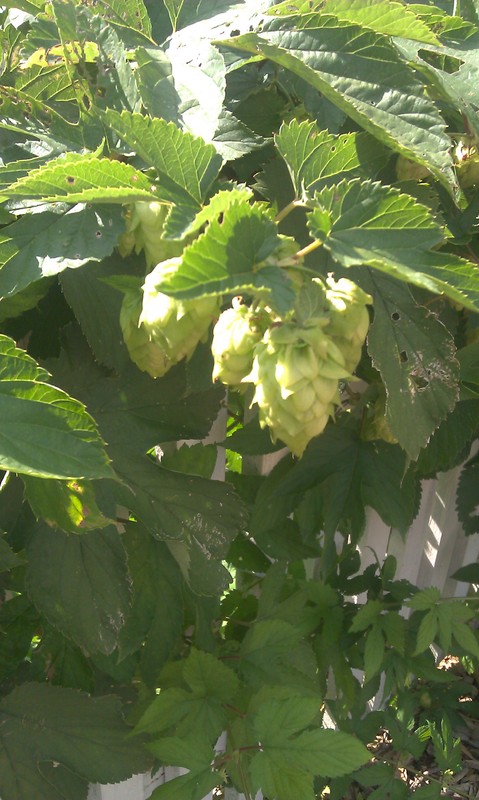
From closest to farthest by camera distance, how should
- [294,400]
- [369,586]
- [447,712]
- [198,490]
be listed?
[294,400]
[198,490]
[369,586]
[447,712]

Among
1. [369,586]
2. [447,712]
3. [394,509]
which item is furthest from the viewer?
[447,712]

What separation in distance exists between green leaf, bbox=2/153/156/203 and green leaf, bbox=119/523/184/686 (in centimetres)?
63

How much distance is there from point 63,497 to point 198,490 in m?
0.28

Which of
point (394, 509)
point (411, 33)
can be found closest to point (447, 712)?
point (394, 509)

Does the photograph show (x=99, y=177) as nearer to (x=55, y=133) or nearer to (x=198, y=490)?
(x=55, y=133)

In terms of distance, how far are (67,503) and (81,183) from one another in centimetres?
32

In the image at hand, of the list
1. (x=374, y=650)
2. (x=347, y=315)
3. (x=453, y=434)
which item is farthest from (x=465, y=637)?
(x=347, y=315)

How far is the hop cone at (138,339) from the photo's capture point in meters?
0.72

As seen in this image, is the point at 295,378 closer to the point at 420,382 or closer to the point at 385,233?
the point at 385,233

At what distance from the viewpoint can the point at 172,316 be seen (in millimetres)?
639

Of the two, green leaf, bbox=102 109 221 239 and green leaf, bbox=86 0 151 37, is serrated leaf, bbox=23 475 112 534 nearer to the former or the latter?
green leaf, bbox=102 109 221 239

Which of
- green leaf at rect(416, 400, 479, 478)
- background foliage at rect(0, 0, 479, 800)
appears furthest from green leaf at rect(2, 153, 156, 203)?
green leaf at rect(416, 400, 479, 478)

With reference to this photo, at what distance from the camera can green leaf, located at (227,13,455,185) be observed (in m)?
0.71

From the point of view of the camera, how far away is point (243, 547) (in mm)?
1547
